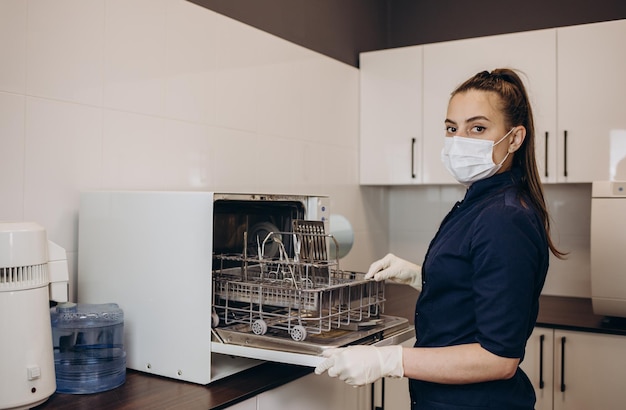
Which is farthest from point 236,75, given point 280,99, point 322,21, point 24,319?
point 24,319

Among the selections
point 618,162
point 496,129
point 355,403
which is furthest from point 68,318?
point 618,162

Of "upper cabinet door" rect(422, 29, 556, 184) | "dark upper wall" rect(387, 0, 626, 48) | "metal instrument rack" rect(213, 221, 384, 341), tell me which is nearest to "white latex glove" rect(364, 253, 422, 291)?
"metal instrument rack" rect(213, 221, 384, 341)

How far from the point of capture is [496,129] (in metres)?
1.33

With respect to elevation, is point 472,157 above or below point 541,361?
above

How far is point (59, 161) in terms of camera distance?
1.64 meters

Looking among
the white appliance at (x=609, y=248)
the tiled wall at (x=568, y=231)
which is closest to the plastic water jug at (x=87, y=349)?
the white appliance at (x=609, y=248)

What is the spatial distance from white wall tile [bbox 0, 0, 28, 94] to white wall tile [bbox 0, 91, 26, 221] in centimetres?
3

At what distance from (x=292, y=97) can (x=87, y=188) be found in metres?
1.10

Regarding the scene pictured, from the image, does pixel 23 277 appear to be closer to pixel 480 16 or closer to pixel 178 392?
pixel 178 392

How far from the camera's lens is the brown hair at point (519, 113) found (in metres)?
1.33

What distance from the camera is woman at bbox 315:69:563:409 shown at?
1.18 m

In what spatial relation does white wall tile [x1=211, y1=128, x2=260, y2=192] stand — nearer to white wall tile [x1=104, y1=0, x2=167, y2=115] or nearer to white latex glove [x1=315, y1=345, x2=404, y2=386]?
white wall tile [x1=104, y1=0, x2=167, y2=115]

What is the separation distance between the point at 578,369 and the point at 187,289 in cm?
156

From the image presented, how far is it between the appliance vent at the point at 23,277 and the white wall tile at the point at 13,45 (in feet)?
1.69
